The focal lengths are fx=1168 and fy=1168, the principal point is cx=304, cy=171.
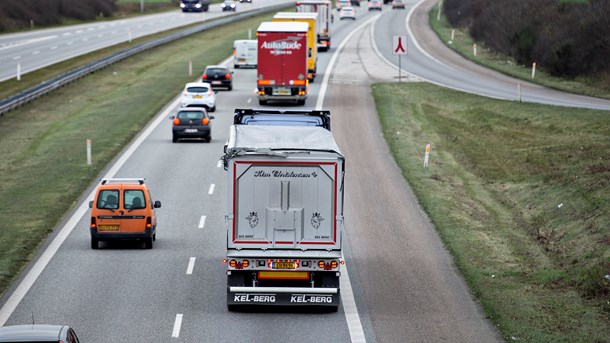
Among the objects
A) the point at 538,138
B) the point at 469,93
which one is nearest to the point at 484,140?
the point at 538,138

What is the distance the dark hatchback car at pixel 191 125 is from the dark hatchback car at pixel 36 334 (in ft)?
114

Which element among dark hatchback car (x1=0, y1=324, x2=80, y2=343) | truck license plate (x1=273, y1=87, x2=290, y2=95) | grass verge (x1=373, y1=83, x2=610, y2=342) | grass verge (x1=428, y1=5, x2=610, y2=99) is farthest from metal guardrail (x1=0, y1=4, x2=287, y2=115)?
dark hatchback car (x1=0, y1=324, x2=80, y2=343)

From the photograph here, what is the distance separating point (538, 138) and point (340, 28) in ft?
232

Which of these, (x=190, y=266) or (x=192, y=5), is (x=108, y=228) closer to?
(x=190, y=266)

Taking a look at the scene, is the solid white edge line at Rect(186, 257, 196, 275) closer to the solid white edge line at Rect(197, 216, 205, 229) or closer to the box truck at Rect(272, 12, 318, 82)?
the solid white edge line at Rect(197, 216, 205, 229)

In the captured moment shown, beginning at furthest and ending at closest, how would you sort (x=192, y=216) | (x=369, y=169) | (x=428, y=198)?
1. (x=369, y=169)
2. (x=428, y=198)
3. (x=192, y=216)

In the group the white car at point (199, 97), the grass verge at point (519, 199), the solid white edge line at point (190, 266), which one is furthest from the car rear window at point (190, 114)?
the solid white edge line at point (190, 266)

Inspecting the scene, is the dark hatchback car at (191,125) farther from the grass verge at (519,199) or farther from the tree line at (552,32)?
the tree line at (552,32)

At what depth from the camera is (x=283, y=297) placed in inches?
895

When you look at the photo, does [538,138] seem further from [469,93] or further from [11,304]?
[11,304]

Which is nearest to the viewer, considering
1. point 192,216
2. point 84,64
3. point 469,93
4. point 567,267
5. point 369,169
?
point 567,267

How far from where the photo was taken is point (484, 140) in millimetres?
51969

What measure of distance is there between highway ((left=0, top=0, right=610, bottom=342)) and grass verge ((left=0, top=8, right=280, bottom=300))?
3.04 feet

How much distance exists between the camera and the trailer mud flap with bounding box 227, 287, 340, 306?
22.7 metres
